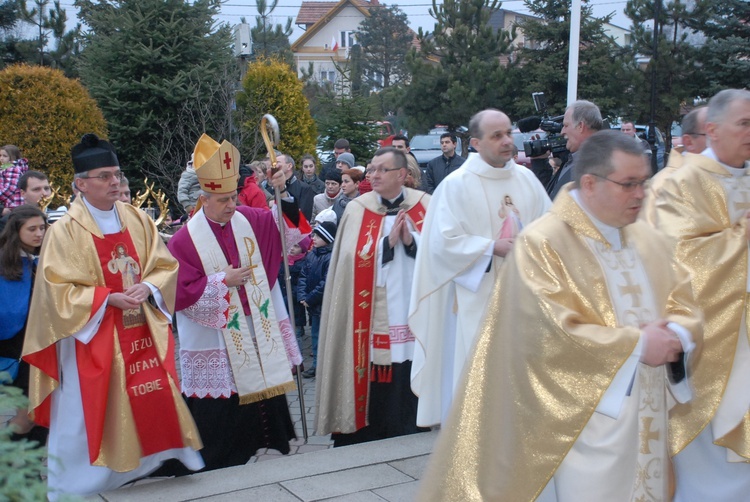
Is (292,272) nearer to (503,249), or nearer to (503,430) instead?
(503,249)

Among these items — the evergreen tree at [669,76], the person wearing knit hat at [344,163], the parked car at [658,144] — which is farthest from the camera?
the evergreen tree at [669,76]

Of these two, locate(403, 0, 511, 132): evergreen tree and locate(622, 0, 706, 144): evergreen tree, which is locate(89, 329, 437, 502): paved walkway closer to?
locate(622, 0, 706, 144): evergreen tree

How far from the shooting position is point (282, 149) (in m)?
13.9

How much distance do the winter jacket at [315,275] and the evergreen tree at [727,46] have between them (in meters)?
12.9

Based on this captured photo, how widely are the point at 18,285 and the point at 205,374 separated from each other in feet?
4.30

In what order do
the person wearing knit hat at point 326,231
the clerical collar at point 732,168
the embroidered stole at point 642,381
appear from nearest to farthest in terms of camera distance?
the embroidered stole at point 642,381 < the clerical collar at point 732,168 < the person wearing knit hat at point 326,231

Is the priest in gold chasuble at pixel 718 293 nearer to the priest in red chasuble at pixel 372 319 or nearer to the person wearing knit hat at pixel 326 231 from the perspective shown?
the priest in red chasuble at pixel 372 319

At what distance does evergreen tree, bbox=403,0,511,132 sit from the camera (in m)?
23.5

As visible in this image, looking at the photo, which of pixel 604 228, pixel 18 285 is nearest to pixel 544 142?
pixel 604 228

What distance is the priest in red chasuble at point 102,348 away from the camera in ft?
14.7

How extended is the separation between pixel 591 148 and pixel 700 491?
6.62ft

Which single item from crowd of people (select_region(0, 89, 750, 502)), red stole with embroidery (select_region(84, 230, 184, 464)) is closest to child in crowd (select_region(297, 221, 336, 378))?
crowd of people (select_region(0, 89, 750, 502))

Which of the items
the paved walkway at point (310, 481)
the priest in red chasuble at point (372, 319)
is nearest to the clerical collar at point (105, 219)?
the paved walkway at point (310, 481)

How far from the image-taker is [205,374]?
521 cm
